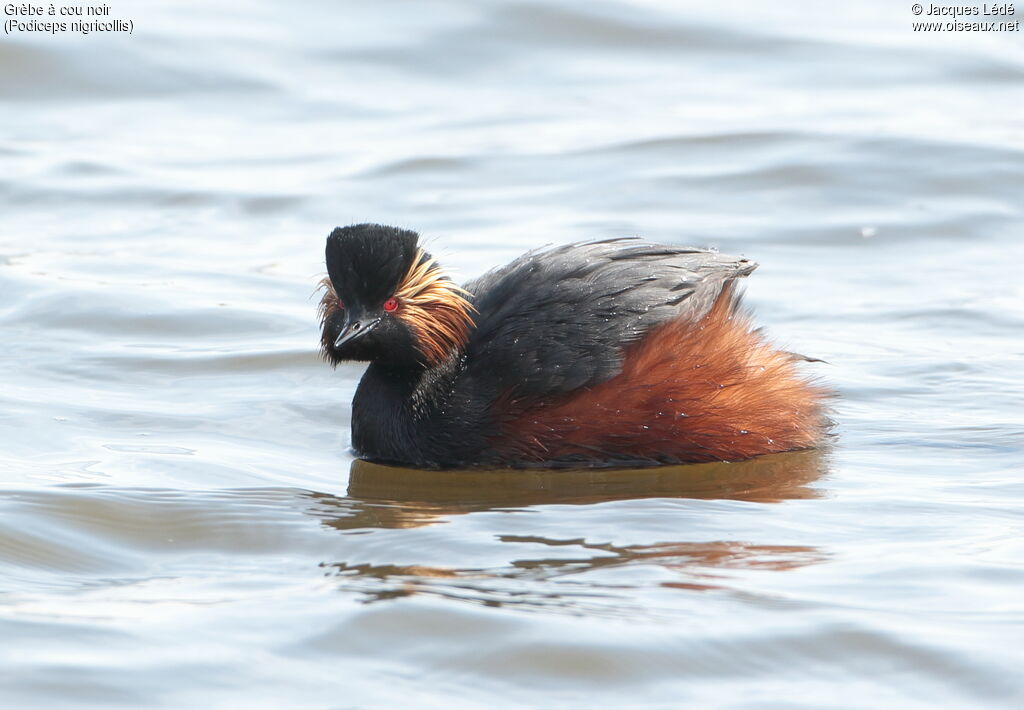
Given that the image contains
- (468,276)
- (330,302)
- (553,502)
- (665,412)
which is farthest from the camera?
(468,276)

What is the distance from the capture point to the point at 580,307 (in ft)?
24.8

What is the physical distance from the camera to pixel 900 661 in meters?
5.22

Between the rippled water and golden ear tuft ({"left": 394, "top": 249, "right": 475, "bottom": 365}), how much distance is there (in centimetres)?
65

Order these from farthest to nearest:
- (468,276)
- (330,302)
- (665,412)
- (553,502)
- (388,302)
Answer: (468,276)
(330,302)
(388,302)
(665,412)
(553,502)

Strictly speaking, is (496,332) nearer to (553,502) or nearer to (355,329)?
(355,329)

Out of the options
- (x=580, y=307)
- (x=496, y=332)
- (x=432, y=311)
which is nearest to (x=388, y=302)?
(x=432, y=311)

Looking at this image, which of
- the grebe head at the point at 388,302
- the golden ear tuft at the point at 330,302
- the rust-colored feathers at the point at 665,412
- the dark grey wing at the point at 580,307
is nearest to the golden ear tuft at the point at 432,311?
the grebe head at the point at 388,302

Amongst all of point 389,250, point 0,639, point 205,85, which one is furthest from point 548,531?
point 205,85

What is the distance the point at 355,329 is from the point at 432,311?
383 mm

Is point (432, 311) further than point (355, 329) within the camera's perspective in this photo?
Yes

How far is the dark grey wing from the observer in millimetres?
7473

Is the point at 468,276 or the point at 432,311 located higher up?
the point at 468,276

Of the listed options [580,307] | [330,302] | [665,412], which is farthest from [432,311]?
[665,412]

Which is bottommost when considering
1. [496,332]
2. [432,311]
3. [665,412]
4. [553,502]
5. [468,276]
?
[553,502]
